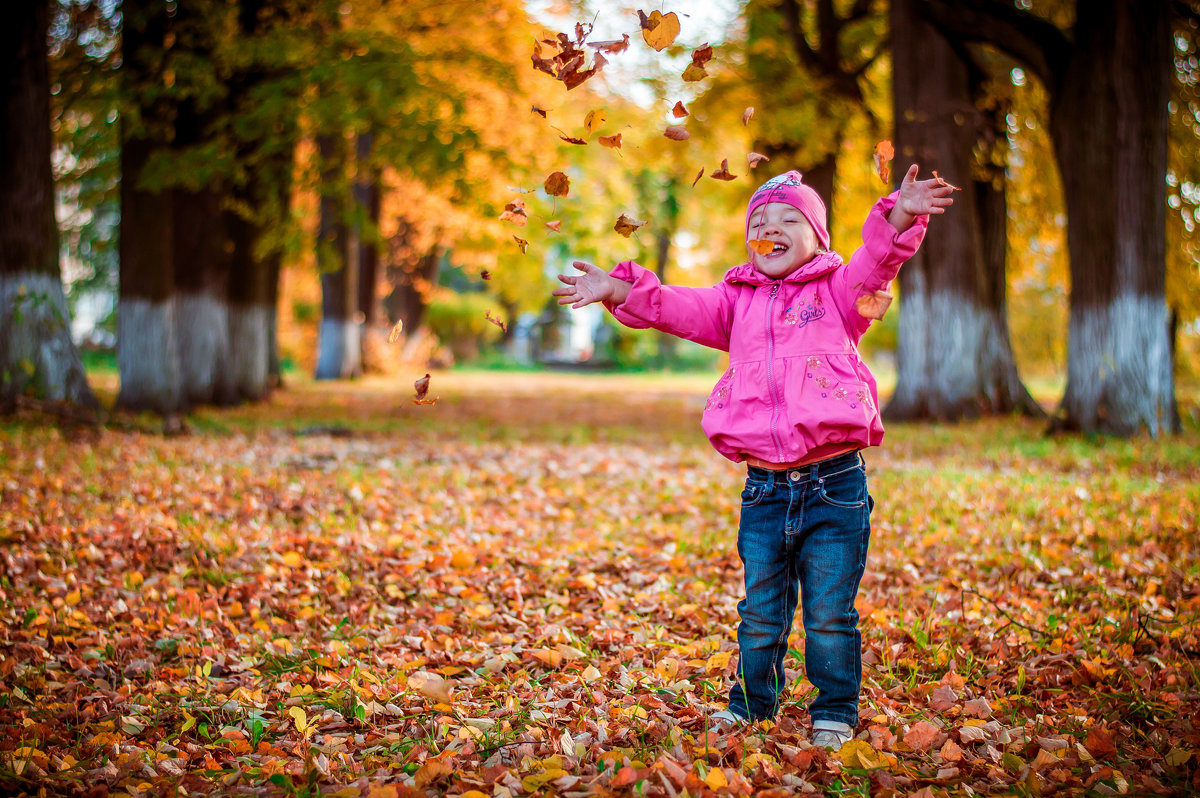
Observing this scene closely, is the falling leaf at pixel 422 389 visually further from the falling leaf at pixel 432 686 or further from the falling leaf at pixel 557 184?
the falling leaf at pixel 432 686

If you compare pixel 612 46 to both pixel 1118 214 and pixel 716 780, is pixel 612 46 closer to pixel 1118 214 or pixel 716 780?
pixel 716 780

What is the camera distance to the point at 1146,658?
3.33 m

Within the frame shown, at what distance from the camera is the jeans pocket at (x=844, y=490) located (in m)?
2.63

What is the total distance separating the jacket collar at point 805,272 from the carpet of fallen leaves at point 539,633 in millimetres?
1470

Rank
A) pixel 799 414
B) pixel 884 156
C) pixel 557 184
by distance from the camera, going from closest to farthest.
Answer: pixel 799 414 < pixel 884 156 < pixel 557 184

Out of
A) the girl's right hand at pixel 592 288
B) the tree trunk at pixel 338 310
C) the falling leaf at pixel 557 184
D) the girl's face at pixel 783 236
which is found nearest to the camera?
the girl's face at pixel 783 236

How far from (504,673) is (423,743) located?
27.1 inches

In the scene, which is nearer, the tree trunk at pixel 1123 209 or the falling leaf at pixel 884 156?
the falling leaf at pixel 884 156

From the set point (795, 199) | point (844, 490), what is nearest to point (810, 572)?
point (844, 490)

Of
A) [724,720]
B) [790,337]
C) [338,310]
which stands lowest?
[724,720]

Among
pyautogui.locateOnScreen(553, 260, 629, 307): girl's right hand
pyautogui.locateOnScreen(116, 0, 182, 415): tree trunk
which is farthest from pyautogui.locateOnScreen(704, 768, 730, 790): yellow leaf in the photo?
pyautogui.locateOnScreen(116, 0, 182, 415): tree trunk

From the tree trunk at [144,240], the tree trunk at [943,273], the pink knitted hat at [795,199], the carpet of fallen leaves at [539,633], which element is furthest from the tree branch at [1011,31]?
the tree trunk at [144,240]

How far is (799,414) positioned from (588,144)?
809cm

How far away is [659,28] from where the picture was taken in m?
2.75
